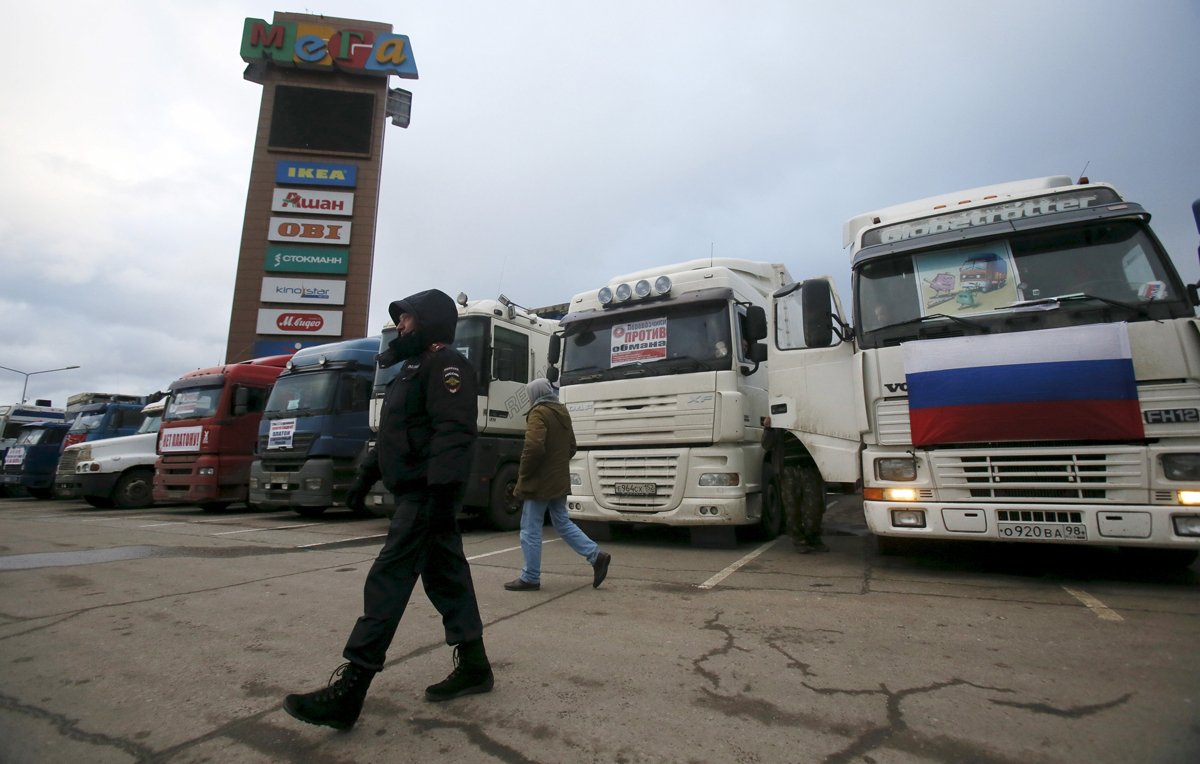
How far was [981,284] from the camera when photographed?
4.93m

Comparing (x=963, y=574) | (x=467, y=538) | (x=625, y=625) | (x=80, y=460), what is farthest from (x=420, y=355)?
(x=80, y=460)

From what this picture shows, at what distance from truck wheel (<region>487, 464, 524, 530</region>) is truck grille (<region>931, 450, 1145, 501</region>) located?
5795 millimetres

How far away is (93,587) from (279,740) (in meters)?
4.06

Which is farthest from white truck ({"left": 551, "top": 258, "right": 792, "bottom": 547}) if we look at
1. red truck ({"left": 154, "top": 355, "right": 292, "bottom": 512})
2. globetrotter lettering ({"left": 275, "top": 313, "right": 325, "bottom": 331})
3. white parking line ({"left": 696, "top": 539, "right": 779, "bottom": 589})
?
globetrotter lettering ({"left": 275, "top": 313, "right": 325, "bottom": 331})

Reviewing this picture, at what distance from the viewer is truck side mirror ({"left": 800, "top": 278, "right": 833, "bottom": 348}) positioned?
535 cm

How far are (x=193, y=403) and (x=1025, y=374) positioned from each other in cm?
1416

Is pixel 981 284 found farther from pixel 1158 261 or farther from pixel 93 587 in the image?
pixel 93 587

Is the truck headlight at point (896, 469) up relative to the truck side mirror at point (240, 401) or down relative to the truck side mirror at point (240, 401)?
down

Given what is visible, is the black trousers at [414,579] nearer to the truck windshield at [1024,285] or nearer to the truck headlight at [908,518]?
the truck headlight at [908,518]

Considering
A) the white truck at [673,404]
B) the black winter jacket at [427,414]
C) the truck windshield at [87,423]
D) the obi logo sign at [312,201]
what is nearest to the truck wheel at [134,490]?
the truck windshield at [87,423]

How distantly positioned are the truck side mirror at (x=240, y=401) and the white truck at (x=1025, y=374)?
1153 centimetres

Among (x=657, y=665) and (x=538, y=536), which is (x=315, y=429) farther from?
(x=657, y=665)

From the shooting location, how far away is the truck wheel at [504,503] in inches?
348

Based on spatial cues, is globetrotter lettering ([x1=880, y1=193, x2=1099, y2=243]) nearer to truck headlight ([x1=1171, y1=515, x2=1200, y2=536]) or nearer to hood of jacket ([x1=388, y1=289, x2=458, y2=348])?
truck headlight ([x1=1171, y1=515, x2=1200, y2=536])
